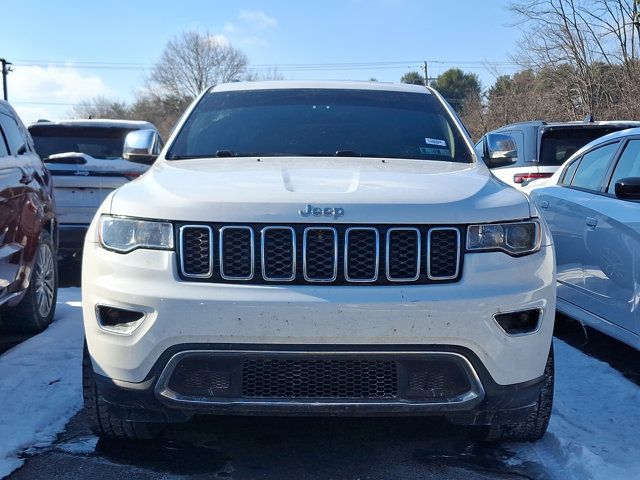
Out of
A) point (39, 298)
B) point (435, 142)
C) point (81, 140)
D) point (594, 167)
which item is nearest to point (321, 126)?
point (435, 142)

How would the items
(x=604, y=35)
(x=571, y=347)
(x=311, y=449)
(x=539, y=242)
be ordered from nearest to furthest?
(x=539, y=242) < (x=311, y=449) < (x=571, y=347) < (x=604, y=35)

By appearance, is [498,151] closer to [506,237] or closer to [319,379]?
[506,237]

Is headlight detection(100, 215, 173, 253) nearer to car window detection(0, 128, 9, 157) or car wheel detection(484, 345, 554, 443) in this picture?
car wheel detection(484, 345, 554, 443)

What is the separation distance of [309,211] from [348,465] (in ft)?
4.00

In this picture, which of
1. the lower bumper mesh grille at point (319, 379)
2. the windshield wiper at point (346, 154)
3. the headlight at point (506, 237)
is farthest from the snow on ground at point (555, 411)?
the windshield wiper at point (346, 154)

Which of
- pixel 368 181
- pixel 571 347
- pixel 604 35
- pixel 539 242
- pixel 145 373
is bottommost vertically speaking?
pixel 571 347

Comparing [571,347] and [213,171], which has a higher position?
[213,171]

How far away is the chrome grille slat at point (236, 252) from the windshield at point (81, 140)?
5.81 metres

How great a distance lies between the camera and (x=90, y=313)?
3082mm

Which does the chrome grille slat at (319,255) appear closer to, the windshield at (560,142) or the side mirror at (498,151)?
the side mirror at (498,151)

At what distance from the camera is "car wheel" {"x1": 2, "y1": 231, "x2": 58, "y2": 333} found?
17.8 feet

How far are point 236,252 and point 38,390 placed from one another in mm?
1912

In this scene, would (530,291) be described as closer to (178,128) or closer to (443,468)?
(443,468)

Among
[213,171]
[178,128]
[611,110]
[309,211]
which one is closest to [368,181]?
[309,211]
